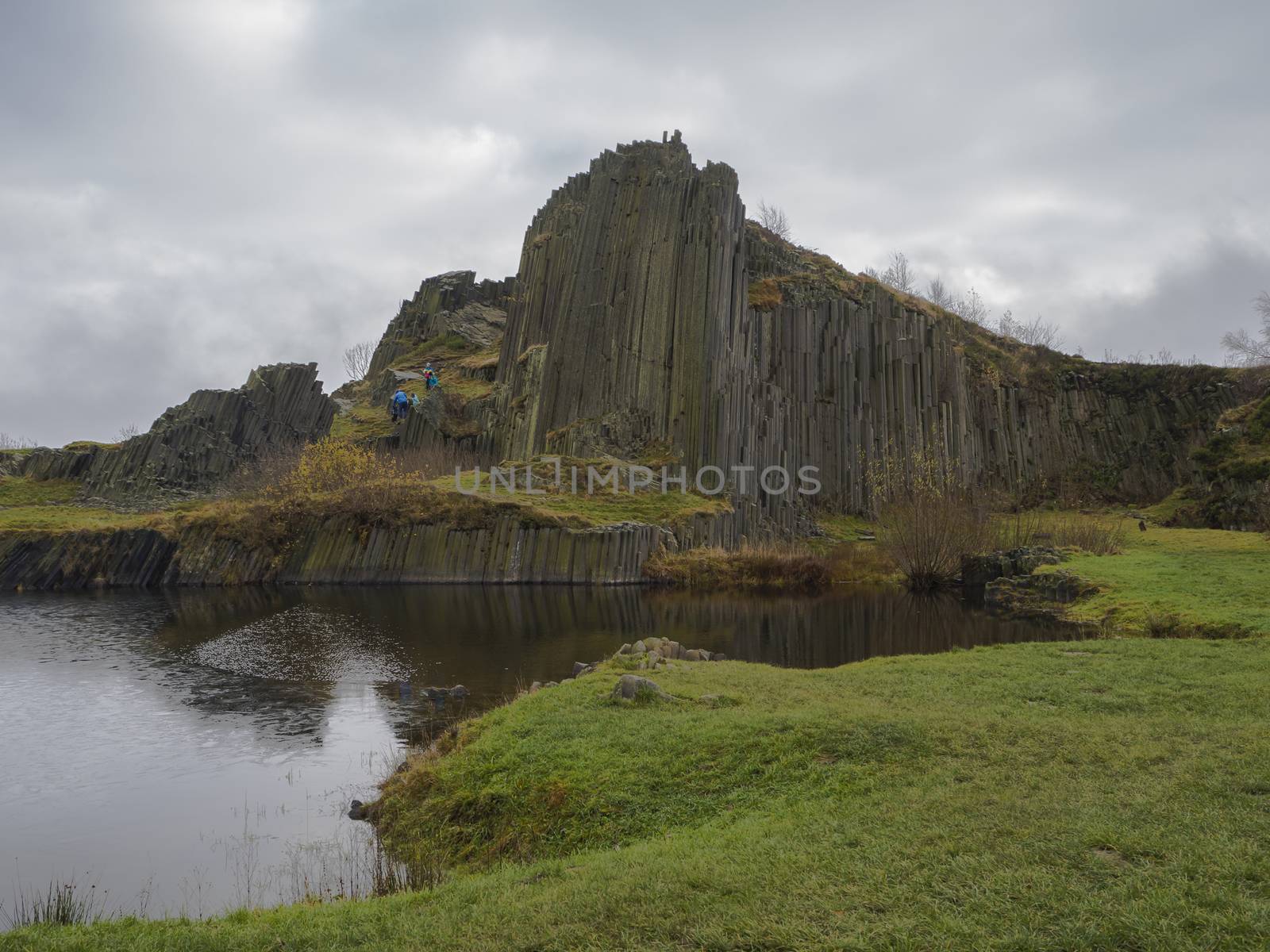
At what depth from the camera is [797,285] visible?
199 ft

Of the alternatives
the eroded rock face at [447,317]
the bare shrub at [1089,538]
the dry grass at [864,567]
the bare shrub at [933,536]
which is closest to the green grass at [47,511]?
the eroded rock face at [447,317]

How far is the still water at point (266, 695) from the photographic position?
985 centimetres

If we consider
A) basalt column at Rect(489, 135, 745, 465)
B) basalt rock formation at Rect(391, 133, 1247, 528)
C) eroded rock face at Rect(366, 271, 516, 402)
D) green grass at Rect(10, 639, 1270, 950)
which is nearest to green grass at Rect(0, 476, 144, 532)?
basalt rock formation at Rect(391, 133, 1247, 528)

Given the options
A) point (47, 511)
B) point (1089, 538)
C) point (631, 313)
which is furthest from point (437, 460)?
point (1089, 538)

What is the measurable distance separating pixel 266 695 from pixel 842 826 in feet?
46.3

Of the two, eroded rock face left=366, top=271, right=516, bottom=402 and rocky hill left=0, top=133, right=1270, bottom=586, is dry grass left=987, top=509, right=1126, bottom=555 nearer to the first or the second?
rocky hill left=0, top=133, right=1270, bottom=586

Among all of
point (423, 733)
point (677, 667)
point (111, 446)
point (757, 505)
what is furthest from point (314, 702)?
point (111, 446)

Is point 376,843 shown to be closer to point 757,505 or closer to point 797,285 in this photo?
point 757,505

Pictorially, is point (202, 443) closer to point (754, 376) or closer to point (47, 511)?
point (47, 511)

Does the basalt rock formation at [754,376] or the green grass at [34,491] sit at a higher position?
the basalt rock formation at [754,376]

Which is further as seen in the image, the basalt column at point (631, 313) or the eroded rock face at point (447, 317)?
the eroded rock face at point (447, 317)

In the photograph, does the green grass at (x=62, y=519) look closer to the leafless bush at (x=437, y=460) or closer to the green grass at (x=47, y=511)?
the green grass at (x=47, y=511)

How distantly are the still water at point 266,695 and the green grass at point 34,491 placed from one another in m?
Result: 24.3

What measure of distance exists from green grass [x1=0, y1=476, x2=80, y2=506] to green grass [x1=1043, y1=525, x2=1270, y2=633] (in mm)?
57898
